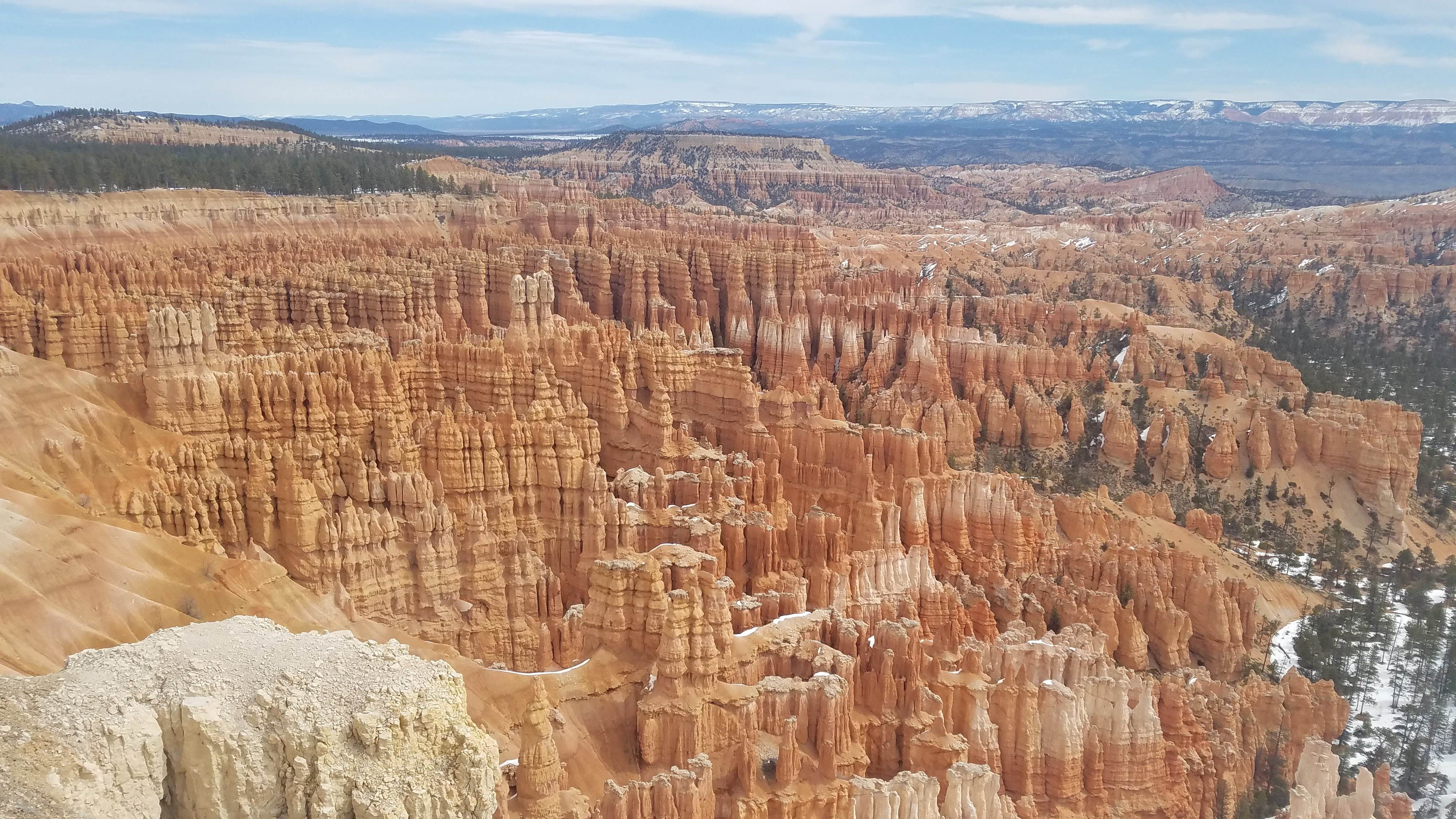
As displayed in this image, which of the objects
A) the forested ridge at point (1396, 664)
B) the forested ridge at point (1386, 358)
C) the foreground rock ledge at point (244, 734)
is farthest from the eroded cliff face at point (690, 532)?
the foreground rock ledge at point (244, 734)

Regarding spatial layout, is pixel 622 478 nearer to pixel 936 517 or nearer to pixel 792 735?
pixel 936 517

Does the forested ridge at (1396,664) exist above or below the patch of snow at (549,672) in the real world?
below

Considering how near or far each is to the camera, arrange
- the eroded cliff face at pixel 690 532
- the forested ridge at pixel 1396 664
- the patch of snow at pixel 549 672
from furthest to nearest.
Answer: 1. the forested ridge at pixel 1396 664
2. the eroded cliff face at pixel 690 532
3. the patch of snow at pixel 549 672

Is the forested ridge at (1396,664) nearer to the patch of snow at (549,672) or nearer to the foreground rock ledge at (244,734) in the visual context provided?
the patch of snow at (549,672)

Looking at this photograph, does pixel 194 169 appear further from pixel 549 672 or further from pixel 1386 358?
pixel 1386 358

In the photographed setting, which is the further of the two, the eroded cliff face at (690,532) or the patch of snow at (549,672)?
the eroded cliff face at (690,532)

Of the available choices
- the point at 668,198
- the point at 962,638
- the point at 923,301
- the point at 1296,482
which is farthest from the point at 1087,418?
the point at 668,198

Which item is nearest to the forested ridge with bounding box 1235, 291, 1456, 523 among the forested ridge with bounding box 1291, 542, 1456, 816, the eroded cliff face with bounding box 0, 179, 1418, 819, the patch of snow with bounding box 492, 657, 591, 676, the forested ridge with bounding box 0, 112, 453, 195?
the eroded cliff face with bounding box 0, 179, 1418, 819
